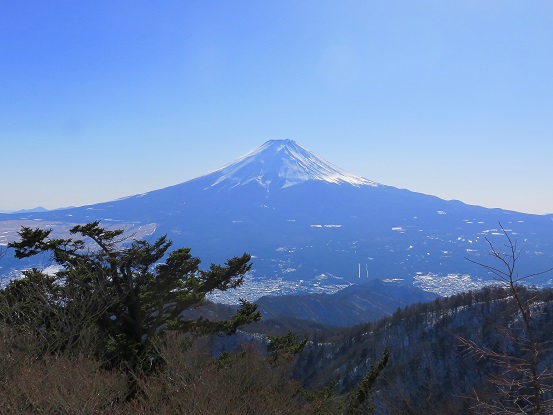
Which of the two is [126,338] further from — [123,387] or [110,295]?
[123,387]

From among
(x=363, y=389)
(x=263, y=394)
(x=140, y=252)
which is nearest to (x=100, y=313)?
(x=140, y=252)

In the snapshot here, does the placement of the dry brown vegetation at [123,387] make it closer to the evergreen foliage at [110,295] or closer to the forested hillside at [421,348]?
the evergreen foliage at [110,295]

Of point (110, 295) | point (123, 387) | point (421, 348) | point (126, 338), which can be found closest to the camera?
point (123, 387)

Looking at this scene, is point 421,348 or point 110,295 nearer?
point 110,295

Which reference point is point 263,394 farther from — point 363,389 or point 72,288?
point 363,389

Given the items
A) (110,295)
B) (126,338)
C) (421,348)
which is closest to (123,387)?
(126,338)

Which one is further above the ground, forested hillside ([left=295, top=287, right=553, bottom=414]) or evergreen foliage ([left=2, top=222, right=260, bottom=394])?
evergreen foliage ([left=2, top=222, right=260, bottom=394])

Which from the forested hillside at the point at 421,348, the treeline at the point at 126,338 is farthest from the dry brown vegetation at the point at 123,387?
the forested hillside at the point at 421,348

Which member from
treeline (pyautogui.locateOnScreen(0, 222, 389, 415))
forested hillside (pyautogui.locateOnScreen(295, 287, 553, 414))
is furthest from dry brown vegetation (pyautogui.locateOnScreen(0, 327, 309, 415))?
forested hillside (pyautogui.locateOnScreen(295, 287, 553, 414))

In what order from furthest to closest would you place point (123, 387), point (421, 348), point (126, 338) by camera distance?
point (421, 348) < point (126, 338) < point (123, 387)

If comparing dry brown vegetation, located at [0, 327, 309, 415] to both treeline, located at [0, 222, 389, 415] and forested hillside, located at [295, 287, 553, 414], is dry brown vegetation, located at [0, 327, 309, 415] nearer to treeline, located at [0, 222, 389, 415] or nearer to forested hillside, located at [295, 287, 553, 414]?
treeline, located at [0, 222, 389, 415]

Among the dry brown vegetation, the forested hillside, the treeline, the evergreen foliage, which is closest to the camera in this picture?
the dry brown vegetation
